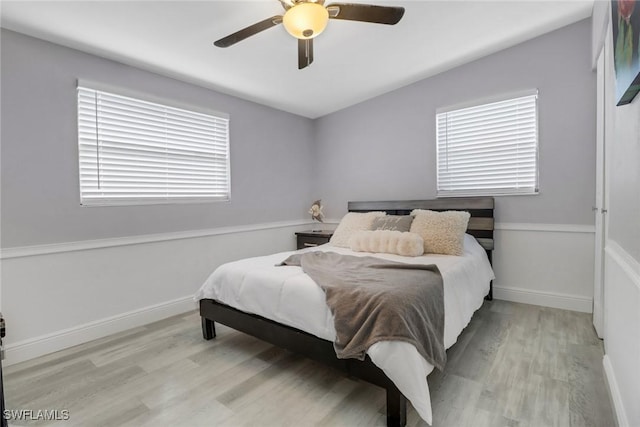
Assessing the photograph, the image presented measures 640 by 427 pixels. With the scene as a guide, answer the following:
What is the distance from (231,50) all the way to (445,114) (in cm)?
238

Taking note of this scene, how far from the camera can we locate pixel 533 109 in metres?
2.98

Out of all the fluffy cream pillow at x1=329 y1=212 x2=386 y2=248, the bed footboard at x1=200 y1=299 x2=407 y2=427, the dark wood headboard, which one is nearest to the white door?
the dark wood headboard

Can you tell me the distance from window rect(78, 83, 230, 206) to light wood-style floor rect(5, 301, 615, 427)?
134cm

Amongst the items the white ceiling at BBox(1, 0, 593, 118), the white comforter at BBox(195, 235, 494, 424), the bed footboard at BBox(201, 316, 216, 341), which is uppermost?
the white ceiling at BBox(1, 0, 593, 118)

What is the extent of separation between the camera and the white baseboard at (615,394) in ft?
4.44

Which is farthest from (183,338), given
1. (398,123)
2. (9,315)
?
(398,123)

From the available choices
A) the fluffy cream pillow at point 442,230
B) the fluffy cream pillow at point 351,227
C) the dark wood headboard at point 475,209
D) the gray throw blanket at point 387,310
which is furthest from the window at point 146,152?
the dark wood headboard at point 475,209

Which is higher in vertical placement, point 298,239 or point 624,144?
point 624,144

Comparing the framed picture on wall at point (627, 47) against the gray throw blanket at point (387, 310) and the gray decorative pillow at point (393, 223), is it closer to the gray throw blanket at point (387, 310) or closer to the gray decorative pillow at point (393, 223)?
the gray throw blanket at point (387, 310)

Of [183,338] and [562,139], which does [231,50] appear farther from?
[562,139]

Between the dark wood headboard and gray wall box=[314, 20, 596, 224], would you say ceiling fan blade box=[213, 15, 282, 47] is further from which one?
the dark wood headboard

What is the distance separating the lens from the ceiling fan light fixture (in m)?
1.69

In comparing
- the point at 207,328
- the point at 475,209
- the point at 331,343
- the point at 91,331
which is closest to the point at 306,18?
the point at 331,343

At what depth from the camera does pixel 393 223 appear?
3123 millimetres
